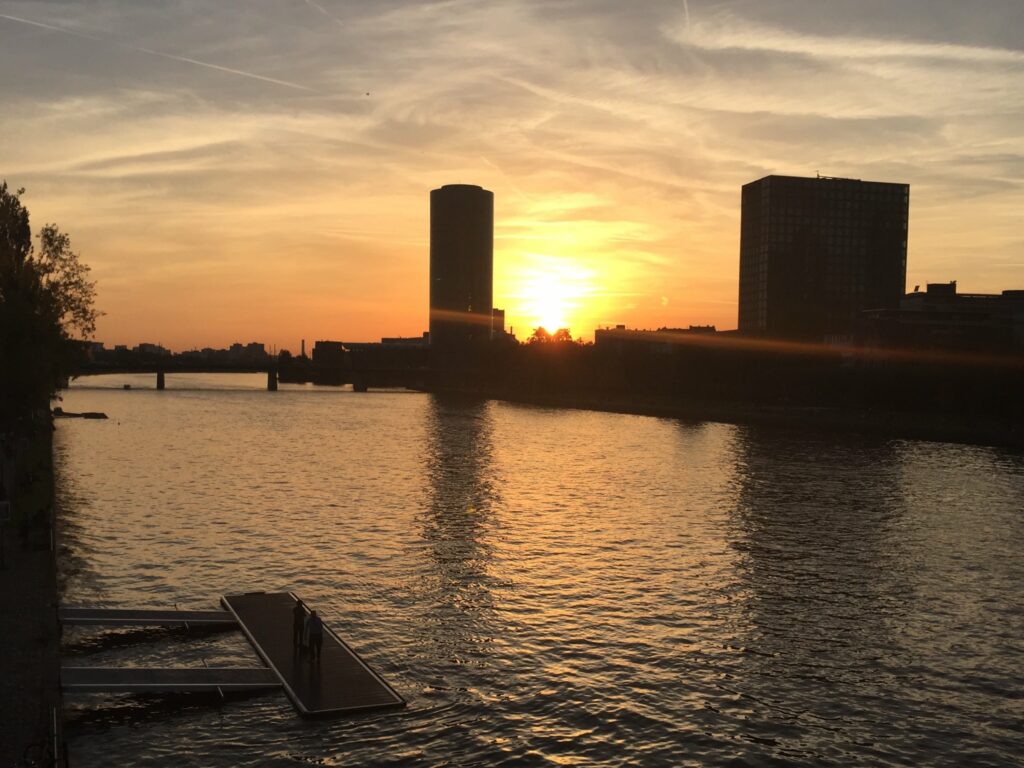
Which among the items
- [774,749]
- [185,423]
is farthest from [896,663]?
[185,423]

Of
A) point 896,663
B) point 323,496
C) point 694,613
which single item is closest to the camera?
point 896,663

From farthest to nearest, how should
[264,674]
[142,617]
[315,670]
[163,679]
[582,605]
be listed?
[582,605] < [142,617] < [315,670] < [264,674] < [163,679]

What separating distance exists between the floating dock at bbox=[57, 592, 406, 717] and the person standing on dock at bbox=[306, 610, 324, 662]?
0.34m

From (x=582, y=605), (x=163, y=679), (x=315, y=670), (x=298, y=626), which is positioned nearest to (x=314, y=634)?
(x=315, y=670)

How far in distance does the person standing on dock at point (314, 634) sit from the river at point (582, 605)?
264 cm

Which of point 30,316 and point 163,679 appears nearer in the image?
point 163,679

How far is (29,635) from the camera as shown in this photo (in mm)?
33031

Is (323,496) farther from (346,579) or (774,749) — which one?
(774,749)

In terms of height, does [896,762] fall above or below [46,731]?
below

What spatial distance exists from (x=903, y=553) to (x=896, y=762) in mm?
32301

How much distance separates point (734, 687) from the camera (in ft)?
111

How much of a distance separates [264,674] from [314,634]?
2.27 metres

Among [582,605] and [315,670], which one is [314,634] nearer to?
[315,670]

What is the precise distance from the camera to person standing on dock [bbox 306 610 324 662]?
33.8 metres
